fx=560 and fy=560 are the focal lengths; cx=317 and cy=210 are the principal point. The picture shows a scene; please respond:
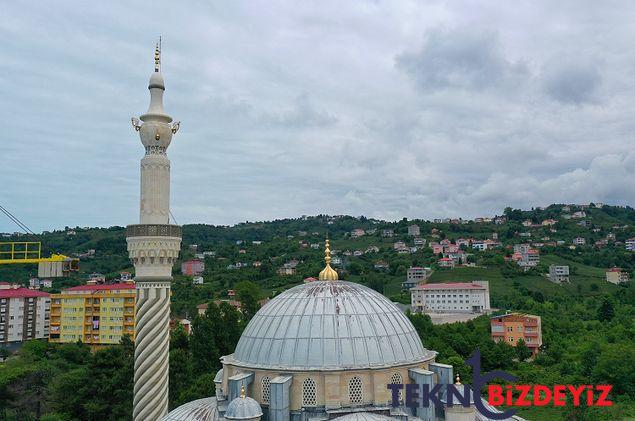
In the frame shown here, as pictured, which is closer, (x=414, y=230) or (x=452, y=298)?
(x=452, y=298)

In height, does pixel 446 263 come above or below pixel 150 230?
below

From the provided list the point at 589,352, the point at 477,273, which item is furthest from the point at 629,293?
the point at 589,352

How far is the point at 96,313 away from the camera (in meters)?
64.6

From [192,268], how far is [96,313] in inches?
2275

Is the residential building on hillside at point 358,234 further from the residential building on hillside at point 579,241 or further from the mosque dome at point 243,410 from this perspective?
the mosque dome at point 243,410

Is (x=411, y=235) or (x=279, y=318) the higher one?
(x=411, y=235)

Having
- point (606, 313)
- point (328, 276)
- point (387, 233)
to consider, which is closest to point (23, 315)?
point (328, 276)

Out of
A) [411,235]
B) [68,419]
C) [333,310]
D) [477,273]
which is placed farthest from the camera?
[411,235]

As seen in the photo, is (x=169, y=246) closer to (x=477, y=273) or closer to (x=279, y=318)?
(x=279, y=318)

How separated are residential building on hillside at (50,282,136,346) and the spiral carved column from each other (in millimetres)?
41753

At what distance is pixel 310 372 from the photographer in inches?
659

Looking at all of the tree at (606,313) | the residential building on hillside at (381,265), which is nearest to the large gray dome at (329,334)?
the tree at (606,313)

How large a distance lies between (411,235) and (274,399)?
150 meters

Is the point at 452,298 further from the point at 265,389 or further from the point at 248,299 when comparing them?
the point at 265,389
